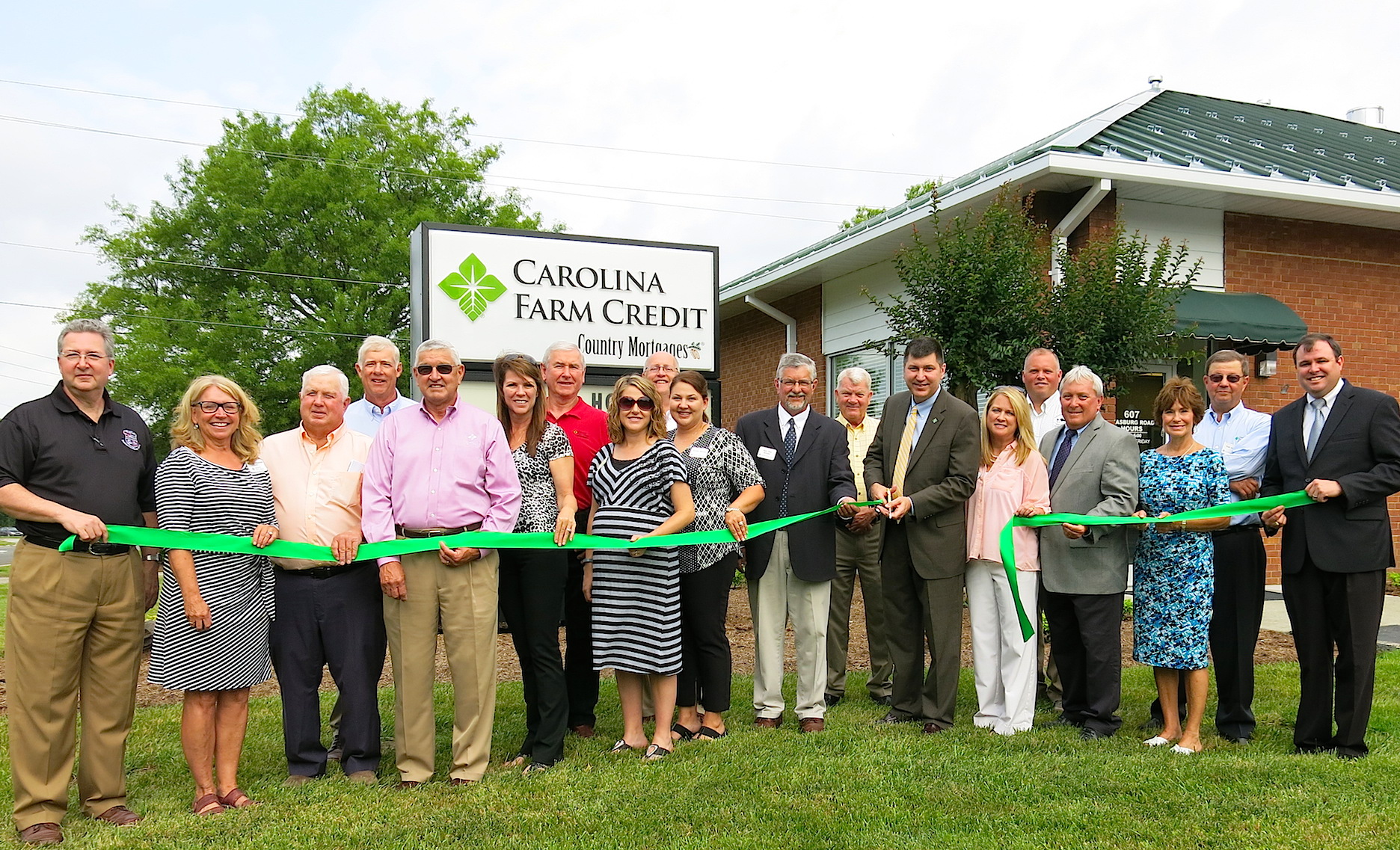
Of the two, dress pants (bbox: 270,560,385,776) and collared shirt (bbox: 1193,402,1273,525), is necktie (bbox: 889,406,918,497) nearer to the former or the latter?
collared shirt (bbox: 1193,402,1273,525)

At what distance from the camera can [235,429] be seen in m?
4.78

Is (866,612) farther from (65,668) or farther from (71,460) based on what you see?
(71,460)

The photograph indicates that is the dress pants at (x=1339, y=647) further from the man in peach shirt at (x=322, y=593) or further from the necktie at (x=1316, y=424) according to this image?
the man in peach shirt at (x=322, y=593)

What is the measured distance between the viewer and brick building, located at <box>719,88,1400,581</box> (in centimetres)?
1080

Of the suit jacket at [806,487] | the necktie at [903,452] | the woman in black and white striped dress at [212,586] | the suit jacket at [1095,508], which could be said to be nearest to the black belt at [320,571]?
the woman in black and white striped dress at [212,586]

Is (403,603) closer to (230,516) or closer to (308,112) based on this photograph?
(230,516)

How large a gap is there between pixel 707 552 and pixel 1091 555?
2194mm

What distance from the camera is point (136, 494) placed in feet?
15.2

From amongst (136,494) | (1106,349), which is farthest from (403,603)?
(1106,349)

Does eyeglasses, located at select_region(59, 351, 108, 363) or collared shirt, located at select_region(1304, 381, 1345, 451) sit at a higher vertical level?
eyeglasses, located at select_region(59, 351, 108, 363)

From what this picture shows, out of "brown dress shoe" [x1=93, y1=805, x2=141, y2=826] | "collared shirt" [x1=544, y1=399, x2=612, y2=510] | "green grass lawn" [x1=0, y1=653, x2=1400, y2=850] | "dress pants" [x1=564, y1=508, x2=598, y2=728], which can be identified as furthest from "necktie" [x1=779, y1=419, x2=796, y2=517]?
"brown dress shoe" [x1=93, y1=805, x2=141, y2=826]

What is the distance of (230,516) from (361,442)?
741 mm

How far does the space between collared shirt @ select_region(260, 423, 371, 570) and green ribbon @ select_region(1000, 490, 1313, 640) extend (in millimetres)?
3615

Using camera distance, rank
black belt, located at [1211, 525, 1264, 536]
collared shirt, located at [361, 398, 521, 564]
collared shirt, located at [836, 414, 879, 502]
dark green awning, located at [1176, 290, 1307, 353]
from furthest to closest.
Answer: dark green awning, located at [1176, 290, 1307, 353]
collared shirt, located at [836, 414, 879, 502]
black belt, located at [1211, 525, 1264, 536]
collared shirt, located at [361, 398, 521, 564]
